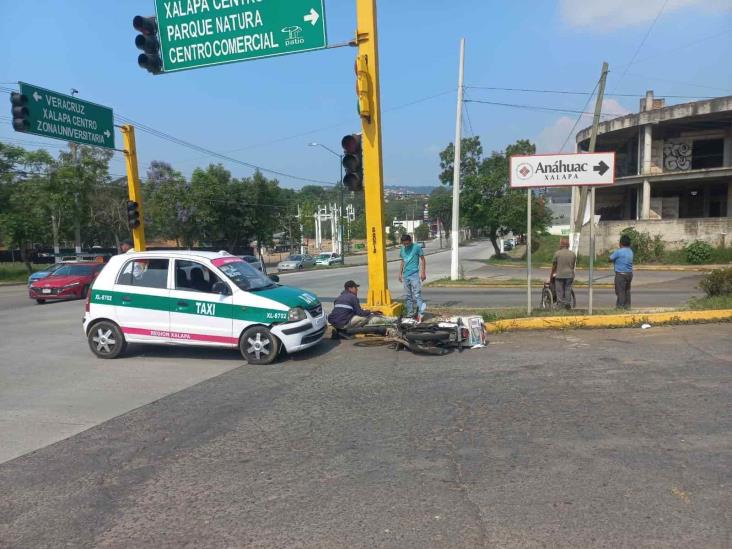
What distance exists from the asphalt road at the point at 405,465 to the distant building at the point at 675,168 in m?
26.8

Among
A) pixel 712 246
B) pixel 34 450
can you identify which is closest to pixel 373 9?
pixel 34 450

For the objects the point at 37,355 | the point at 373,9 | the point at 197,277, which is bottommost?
the point at 37,355

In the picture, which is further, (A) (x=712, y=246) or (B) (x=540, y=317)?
(A) (x=712, y=246)

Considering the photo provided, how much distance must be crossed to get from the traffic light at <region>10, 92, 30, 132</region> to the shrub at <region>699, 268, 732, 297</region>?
1630cm

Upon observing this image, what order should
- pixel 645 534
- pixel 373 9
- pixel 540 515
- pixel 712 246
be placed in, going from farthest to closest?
pixel 712 246 → pixel 373 9 → pixel 540 515 → pixel 645 534

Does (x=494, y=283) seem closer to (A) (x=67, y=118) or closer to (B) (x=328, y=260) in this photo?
(A) (x=67, y=118)

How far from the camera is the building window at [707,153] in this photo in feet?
113

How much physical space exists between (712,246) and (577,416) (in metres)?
29.6

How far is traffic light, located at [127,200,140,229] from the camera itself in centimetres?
1573

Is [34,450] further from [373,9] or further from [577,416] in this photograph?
[373,9]

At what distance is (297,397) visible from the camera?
6547 millimetres

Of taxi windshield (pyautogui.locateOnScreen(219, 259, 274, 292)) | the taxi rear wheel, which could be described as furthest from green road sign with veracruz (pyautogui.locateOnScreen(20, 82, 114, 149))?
taxi windshield (pyautogui.locateOnScreen(219, 259, 274, 292))

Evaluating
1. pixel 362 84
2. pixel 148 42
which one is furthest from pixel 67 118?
pixel 362 84

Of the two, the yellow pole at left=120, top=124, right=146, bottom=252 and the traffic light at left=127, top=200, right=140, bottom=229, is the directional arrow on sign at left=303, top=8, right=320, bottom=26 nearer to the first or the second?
the yellow pole at left=120, top=124, right=146, bottom=252
